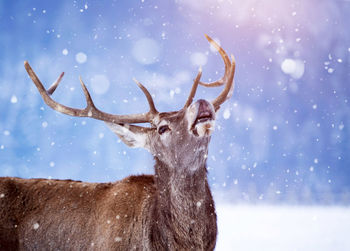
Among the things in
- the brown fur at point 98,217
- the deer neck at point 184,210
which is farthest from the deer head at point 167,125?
the brown fur at point 98,217

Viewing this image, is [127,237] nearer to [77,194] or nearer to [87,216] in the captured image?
[87,216]

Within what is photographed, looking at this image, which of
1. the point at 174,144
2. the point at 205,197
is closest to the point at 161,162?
the point at 174,144

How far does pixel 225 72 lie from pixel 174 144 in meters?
2.24

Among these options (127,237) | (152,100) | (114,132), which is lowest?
(127,237)

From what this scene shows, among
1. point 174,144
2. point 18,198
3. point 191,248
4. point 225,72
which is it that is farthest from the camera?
point 225,72

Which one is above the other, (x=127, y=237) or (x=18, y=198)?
(x=127, y=237)

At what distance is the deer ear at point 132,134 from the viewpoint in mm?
5113

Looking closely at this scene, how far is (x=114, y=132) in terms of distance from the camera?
525cm

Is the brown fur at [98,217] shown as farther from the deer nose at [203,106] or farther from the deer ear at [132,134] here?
the deer nose at [203,106]

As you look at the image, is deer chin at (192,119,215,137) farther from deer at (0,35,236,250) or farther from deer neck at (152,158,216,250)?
deer neck at (152,158,216,250)

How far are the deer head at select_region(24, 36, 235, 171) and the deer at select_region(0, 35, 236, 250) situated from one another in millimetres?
12

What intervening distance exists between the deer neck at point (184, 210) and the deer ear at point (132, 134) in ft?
2.29

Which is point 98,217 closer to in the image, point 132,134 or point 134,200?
point 134,200

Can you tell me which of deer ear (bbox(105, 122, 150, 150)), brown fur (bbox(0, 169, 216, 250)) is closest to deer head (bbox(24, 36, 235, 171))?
deer ear (bbox(105, 122, 150, 150))
